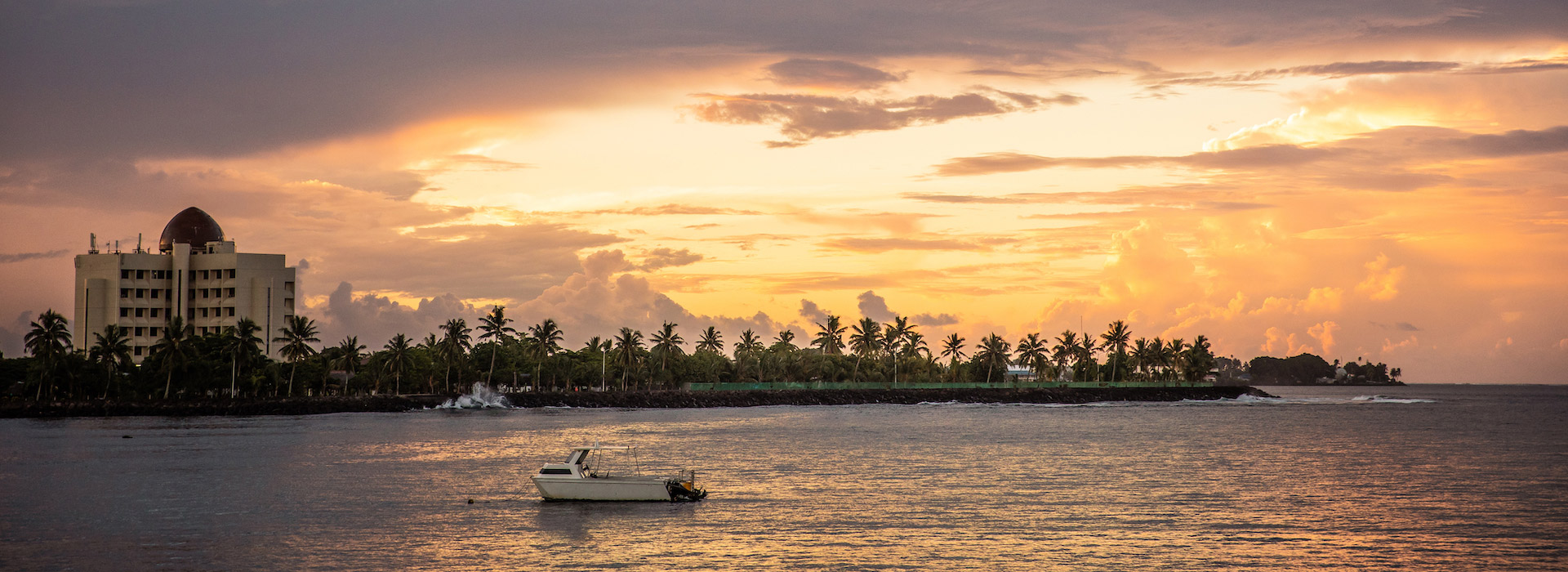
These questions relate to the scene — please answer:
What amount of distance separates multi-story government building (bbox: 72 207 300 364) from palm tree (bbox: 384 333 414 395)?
22.3 m

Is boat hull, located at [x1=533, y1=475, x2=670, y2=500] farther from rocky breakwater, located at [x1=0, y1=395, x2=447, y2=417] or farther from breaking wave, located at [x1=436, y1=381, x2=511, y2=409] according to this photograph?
breaking wave, located at [x1=436, y1=381, x2=511, y2=409]

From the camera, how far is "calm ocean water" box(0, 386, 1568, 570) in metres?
43.1

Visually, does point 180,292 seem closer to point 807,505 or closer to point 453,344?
point 453,344

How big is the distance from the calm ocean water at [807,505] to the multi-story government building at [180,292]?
268 ft

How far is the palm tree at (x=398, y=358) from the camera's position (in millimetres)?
179500

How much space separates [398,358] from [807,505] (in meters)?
137

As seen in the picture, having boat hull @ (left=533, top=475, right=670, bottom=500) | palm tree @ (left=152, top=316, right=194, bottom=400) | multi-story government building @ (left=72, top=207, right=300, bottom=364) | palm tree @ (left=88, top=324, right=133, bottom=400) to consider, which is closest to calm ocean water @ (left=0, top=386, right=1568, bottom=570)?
boat hull @ (left=533, top=475, right=670, bottom=500)

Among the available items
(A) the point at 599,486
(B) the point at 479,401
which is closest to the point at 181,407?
(B) the point at 479,401

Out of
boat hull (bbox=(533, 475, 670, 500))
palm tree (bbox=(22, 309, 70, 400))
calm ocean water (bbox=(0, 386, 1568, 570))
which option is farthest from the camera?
palm tree (bbox=(22, 309, 70, 400))

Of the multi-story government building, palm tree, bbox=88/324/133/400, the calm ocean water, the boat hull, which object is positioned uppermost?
the multi-story government building

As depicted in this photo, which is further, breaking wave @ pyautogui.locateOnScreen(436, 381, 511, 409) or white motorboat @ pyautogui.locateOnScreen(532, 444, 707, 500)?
breaking wave @ pyautogui.locateOnScreen(436, 381, 511, 409)

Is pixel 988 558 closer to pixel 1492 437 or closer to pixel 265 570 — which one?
pixel 265 570

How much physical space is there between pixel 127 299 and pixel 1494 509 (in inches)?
7760

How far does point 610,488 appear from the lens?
57188mm
